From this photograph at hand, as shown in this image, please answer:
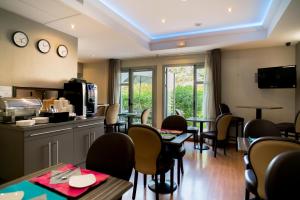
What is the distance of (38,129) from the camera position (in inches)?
92.3

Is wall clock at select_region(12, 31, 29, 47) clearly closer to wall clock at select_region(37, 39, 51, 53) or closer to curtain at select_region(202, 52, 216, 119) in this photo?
wall clock at select_region(37, 39, 51, 53)

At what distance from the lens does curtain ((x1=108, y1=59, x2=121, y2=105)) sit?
21.4 feet

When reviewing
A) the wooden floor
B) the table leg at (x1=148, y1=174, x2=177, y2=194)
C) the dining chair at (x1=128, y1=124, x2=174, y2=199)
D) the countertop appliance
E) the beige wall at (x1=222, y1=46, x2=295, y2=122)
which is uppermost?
the beige wall at (x1=222, y1=46, x2=295, y2=122)

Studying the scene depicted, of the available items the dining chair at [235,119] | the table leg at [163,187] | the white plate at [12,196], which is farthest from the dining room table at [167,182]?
the dining chair at [235,119]

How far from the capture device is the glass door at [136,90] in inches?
251

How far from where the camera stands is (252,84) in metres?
5.02

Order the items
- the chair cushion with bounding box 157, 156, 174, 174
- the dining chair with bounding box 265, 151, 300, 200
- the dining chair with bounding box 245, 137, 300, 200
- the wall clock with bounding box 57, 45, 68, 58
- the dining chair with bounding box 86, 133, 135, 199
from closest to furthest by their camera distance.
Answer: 1. the dining chair with bounding box 265, 151, 300, 200
2. the dining chair with bounding box 86, 133, 135, 199
3. the dining chair with bounding box 245, 137, 300, 200
4. the chair cushion with bounding box 157, 156, 174, 174
5. the wall clock with bounding box 57, 45, 68, 58

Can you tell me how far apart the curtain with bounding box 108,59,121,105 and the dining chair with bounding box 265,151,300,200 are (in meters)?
5.81

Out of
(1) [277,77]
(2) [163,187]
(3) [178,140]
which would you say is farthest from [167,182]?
(1) [277,77]

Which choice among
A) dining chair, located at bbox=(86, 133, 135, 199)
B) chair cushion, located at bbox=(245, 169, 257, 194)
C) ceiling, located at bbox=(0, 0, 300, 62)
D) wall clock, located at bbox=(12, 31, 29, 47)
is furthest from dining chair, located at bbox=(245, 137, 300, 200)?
wall clock, located at bbox=(12, 31, 29, 47)

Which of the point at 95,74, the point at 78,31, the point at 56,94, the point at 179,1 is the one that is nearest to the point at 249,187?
the point at 179,1

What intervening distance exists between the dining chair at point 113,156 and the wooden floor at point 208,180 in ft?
4.04

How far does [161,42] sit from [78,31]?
7.36 ft

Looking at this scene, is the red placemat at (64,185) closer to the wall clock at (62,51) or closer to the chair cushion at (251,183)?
the chair cushion at (251,183)
